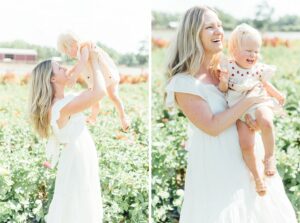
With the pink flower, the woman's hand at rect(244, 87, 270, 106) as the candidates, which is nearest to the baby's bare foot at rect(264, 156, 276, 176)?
the woman's hand at rect(244, 87, 270, 106)

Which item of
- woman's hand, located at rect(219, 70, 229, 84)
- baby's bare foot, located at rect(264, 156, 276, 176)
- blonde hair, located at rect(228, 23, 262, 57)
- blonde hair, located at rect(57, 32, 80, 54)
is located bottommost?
baby's bare foot, located at rect(264, 156, 276, 176)

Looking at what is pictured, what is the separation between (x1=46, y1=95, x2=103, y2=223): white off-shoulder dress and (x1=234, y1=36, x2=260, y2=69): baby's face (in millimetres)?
864

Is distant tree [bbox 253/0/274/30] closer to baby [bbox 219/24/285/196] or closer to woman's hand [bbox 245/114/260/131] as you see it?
baby [bbox 219/24/285/196]

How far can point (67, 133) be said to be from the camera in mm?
3332

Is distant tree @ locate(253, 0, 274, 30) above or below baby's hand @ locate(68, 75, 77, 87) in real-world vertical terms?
above

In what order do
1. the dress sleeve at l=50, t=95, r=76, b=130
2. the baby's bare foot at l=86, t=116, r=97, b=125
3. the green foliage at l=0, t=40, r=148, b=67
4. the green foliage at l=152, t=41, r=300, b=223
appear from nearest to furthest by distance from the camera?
the dress sleeve at l=50, t=95, r=76, b=130
the baby's bare foot at l=86, t=116, r=97, b=125
the green foliage at l=0, t=40, r=148, b=67
the green foliage at l=152, t=41, r=300, b=223

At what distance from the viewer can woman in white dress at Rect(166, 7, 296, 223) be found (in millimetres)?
2928

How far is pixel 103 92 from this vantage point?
3.32 m

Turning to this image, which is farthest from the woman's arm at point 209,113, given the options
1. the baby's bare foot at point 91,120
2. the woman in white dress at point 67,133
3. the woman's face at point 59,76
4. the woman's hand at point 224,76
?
the baby's bare foot at point 91,120

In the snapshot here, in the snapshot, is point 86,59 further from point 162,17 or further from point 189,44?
point 162,17

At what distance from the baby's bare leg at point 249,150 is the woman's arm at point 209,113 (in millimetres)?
82

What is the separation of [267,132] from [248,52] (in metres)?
0.34

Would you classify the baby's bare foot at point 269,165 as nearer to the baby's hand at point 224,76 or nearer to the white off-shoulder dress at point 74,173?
the baby's hand at point 224,76

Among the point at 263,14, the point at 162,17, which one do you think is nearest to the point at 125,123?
the point at 162,17
